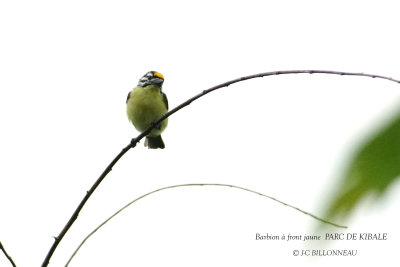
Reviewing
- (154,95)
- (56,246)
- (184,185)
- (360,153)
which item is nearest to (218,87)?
(184,185)

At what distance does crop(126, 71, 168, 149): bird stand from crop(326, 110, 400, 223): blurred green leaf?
6.77 metres

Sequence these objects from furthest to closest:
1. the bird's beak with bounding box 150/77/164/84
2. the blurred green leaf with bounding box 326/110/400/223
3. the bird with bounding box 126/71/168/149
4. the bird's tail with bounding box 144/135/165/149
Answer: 1. the bird's tail with bounding box 144/135/165/149
2. the bird's beak with bounding box 150/77/164/84
3. the bird with bounding box 126/71/168/149
4. the blurred green leaf with bounding box 326/110/400/223

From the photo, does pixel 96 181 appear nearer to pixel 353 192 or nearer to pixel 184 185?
pixel 184 185

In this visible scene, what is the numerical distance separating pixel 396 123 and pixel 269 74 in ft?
5.11

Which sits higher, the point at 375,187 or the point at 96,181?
the point at 96,181

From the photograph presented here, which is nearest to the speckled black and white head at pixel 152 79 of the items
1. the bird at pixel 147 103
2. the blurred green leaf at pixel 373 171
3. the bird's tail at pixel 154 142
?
the bird at pixel 147 103

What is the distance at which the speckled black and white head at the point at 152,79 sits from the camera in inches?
301

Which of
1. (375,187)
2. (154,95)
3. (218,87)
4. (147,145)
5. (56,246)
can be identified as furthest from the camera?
(147,145)

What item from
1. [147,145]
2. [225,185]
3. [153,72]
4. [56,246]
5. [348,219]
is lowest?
[348,219]

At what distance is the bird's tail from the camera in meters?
8.34

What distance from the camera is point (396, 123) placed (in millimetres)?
527

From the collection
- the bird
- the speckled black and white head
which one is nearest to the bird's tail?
the bird

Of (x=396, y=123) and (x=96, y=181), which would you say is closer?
(x=396, y=123)

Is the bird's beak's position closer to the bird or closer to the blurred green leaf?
the bird
